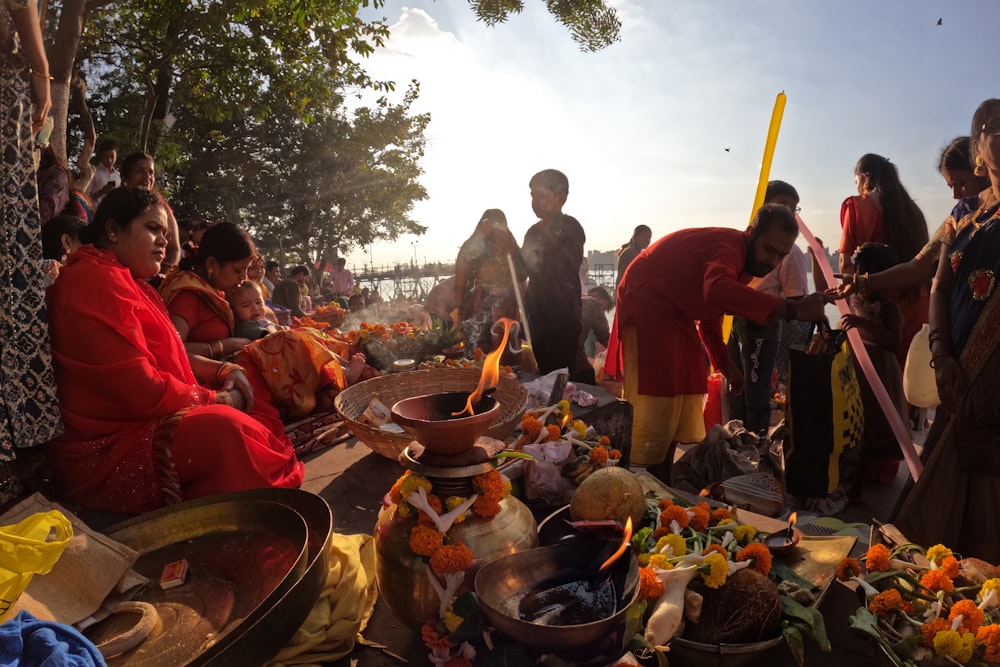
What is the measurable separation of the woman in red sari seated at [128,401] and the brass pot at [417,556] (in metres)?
1.04

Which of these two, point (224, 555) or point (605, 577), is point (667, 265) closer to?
point (605, 577)

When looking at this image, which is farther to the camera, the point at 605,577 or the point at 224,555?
the point at 224,555

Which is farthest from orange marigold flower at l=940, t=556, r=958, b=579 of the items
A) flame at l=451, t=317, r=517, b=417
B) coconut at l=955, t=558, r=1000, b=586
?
flame at l=451, t=317, r=517, b=417

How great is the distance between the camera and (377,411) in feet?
9.94

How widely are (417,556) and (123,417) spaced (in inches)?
62.9

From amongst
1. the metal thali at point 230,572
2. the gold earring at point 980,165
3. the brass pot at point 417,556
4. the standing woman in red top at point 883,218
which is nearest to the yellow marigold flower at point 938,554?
the brass pot at point 417,556

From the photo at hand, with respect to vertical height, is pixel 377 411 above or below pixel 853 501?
above

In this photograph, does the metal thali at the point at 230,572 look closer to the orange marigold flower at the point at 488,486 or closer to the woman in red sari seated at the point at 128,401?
the orange marigold flower at the point at 488,486

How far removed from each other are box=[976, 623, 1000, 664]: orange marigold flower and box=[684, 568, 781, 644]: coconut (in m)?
0.44

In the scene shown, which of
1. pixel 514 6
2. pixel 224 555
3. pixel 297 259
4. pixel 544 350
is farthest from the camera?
pixel 297 259

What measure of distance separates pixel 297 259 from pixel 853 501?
81.0 feet

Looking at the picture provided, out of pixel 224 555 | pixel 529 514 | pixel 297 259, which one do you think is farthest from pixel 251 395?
pixel 297 259

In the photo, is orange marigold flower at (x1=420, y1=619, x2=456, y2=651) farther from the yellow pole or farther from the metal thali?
the yellow pole

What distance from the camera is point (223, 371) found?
3.00 meters
